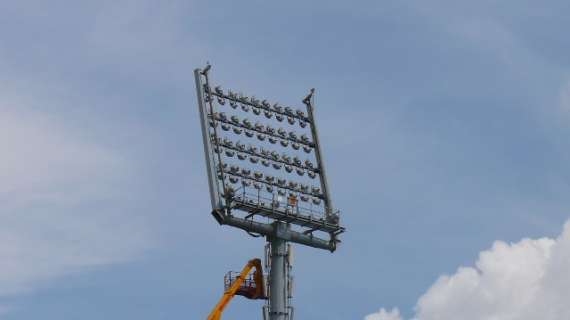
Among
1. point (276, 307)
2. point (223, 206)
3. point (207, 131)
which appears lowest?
point (276, 307)

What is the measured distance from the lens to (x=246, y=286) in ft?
333

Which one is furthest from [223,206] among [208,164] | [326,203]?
[326,203]

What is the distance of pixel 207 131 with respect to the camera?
4026 inches

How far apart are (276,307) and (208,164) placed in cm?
1244

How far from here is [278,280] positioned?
99.3m

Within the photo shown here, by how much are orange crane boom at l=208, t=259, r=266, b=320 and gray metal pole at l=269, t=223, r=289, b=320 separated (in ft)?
5.81

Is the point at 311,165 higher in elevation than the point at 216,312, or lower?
higher

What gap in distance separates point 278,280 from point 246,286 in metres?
3.34

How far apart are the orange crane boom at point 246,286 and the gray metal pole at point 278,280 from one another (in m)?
1.77

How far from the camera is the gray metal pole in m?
98.3

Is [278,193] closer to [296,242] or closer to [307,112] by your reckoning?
[296,242]

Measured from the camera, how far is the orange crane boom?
330 feet

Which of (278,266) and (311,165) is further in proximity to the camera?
(311,165)

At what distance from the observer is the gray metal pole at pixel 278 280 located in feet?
323
